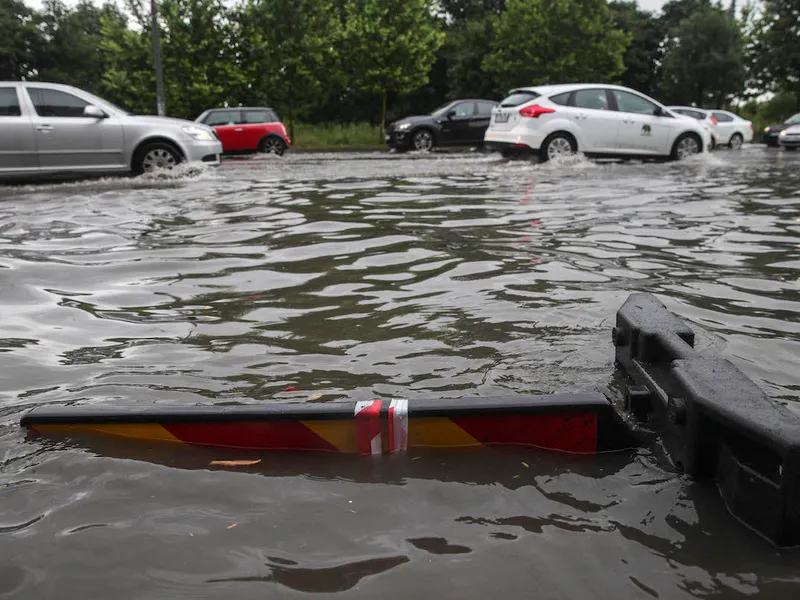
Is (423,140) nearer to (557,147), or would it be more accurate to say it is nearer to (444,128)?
(444,128)

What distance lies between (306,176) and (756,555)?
11.4 m

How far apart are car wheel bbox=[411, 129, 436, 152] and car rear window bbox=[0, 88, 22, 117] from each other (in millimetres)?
11902

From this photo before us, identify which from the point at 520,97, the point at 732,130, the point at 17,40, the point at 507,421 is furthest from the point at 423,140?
the point at 17,40

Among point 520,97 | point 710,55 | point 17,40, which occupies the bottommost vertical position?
point 520,97

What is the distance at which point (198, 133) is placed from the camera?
11562 mm

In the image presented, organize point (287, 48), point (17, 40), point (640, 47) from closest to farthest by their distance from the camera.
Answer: point (287, 48) → point (17, 40) → point (640, 47)

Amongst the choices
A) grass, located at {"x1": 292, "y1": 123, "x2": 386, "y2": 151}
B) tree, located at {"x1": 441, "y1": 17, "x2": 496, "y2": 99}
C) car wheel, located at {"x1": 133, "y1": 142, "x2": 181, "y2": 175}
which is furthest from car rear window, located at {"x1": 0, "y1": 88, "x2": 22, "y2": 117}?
tree, located at {"x1": 441, "y1": 17, "x2": 496, "y2": 99}

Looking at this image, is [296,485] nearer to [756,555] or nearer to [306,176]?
[756,555]

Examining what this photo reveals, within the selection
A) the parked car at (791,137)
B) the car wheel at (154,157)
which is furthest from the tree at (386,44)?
the car wheel at (154,157)

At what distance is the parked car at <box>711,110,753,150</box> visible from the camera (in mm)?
25094

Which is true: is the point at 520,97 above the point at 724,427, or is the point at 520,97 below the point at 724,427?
above

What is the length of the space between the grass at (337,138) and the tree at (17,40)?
1679cm

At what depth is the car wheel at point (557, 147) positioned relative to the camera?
1372cm

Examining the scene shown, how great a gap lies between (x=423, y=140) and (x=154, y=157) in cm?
1085
